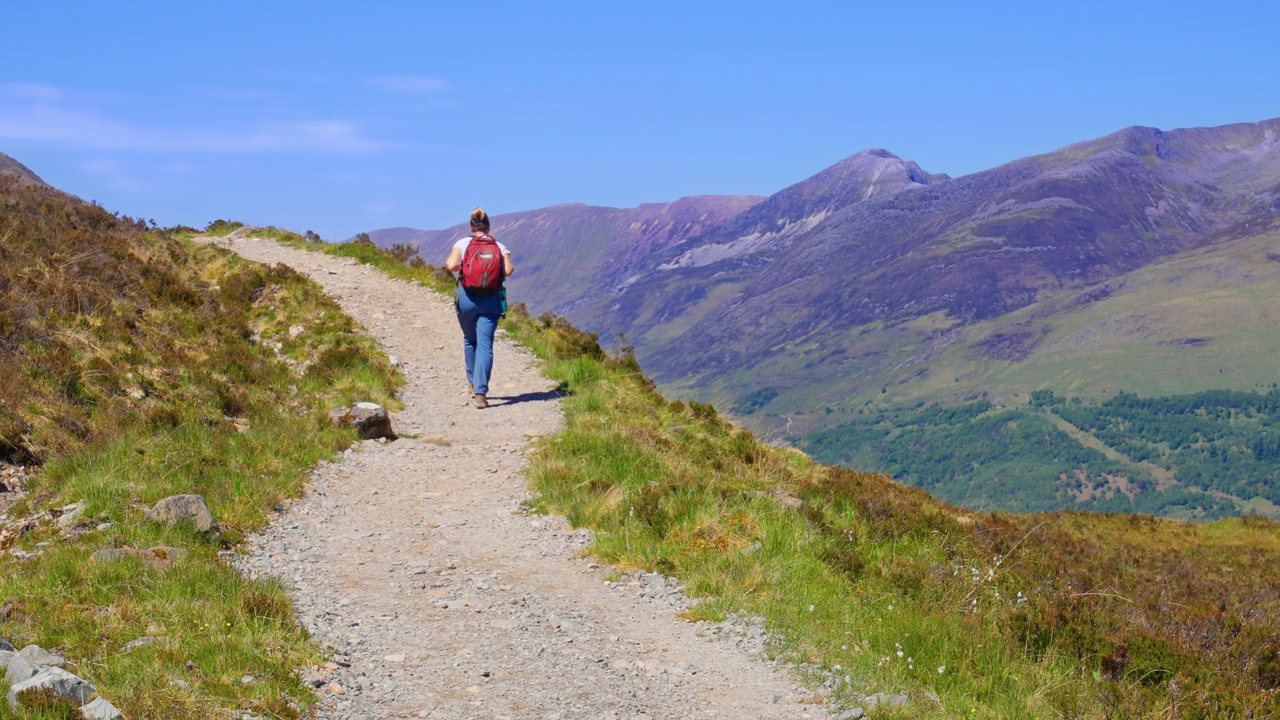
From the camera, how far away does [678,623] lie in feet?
26.0

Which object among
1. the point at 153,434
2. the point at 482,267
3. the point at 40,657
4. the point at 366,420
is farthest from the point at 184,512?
the point at 482,267

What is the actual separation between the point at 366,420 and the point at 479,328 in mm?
3120

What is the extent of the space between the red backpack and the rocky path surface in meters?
2.86

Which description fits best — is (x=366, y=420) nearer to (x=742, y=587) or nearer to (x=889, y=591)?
(x=742, y=587)

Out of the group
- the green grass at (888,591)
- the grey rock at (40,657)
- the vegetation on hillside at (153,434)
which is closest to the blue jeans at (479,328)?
the vegetation on hillside at (153,434)

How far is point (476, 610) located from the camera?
7.89m

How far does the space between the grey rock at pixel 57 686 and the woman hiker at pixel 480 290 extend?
1078 centimetres

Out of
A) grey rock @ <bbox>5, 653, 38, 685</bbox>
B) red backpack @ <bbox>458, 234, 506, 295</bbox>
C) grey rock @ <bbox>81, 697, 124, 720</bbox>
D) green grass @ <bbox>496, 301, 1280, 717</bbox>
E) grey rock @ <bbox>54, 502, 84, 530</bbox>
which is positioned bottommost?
green grass @ <bbox>496, 301, 1280, 717</bbox>

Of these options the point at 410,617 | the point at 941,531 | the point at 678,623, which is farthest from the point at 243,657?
the point at 941,531

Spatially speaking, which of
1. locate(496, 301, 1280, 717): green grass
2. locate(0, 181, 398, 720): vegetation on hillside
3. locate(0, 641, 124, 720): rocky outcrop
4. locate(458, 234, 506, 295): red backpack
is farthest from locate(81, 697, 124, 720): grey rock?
locate(458, 234, 506, 295): red backpack

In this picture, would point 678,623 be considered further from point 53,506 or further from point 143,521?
point 53,506

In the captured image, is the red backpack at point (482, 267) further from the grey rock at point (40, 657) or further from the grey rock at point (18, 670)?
the grey rock at point (18, 670)

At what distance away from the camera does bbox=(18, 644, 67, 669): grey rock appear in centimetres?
539

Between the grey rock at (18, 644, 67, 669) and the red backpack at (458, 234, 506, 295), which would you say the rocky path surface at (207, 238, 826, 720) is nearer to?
the grey rock at (18, 644, 67, 669)
